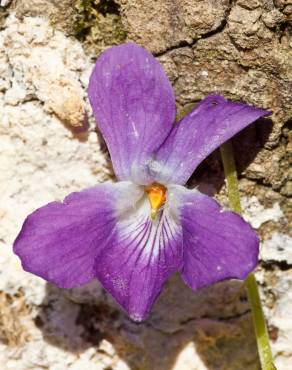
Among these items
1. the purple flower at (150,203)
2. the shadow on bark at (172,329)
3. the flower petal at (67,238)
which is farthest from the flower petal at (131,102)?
the shadow on bark at (172,329)

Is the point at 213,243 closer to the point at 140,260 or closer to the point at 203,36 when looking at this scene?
the point at 140,260

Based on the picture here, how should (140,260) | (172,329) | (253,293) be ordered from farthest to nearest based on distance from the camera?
1. (172,329)
2. (253,293)
3. (140,260)

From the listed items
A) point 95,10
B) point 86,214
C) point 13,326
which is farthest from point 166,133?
point 13,326

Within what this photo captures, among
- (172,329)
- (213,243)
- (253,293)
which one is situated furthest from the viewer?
(172,329)

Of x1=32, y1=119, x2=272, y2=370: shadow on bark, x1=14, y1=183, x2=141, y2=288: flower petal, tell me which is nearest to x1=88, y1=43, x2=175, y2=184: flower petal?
x1=14, y1=183, x2=141, y2=288: flower petal

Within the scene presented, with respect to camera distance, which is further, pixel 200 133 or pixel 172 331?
pixel 172 331

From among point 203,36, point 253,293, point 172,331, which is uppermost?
point 203,36

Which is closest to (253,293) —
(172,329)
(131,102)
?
(172,329)

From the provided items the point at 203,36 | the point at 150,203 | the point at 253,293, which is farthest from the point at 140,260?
the point at 203,36

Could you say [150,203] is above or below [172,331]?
above

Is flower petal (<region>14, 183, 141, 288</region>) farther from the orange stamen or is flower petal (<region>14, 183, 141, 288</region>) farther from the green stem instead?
the green stem
